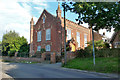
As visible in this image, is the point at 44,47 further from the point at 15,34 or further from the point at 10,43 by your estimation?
the point at 15,34

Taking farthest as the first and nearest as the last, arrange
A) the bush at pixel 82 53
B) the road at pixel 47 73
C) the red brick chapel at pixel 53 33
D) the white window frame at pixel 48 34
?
the white window frame at pixel 48 34
the red brick chapel at pixel 53 33
the bush at pixel 82 53
the road at pixel 47 73

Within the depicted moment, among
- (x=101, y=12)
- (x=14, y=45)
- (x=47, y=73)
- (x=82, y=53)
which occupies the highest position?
(x=101, y=12)

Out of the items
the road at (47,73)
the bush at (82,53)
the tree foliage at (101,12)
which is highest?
the tree foliage at (101,12)

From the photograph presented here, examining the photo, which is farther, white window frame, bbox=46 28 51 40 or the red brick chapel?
white window frame, bbox=46 28 51 40

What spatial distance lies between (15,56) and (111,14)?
2602 centimetres

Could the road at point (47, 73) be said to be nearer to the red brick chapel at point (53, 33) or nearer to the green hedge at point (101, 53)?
the green hedge at point (101, 53)

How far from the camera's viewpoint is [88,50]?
667 inches

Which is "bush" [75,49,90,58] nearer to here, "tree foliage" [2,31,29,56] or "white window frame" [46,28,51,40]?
"white window frame" [46,28,51,40]

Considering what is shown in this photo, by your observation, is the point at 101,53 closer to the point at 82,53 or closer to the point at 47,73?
the point at 82,53

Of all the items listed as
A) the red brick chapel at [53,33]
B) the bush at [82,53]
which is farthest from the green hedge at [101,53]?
the red brick chapel at [53,33]

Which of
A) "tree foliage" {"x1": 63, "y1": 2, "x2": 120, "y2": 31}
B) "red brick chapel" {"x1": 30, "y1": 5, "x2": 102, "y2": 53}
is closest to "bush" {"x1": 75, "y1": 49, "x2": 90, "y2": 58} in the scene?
"red brick chapel" {"x1": 30, "y1": 5, "x2": 102, "y2": 53}

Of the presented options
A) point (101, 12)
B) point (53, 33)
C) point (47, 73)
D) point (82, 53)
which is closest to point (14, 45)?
point (53, 33)

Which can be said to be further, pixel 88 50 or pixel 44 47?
pixel 44 47

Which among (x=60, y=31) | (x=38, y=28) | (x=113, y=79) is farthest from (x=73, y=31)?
(x=113, y=79)
